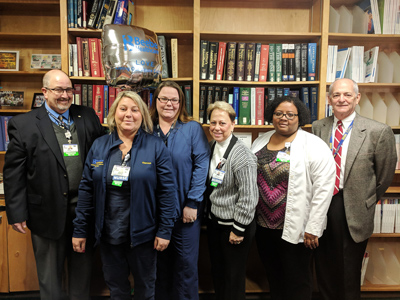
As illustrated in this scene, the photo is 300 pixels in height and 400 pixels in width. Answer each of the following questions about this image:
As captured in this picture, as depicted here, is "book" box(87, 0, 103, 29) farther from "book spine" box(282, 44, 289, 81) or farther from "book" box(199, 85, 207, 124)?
"book spine" box(282, 44, 289, 81)

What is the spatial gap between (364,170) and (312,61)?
3.53 ft

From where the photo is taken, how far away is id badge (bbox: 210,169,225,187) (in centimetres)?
187

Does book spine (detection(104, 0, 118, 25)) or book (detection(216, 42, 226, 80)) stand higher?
book spine (detection(104, 0, 118, 25))

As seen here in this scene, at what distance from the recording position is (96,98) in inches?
99.5

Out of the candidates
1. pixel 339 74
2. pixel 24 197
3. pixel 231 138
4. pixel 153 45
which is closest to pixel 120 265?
pixel 24 197

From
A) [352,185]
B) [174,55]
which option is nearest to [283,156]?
[352,185]

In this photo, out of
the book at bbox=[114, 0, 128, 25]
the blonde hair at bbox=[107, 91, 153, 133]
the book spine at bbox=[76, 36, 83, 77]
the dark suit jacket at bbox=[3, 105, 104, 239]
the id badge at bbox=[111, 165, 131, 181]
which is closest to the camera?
the id badge at bbox=[111, 165, 131, 181]

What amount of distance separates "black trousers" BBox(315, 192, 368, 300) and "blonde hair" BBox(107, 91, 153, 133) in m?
1.39

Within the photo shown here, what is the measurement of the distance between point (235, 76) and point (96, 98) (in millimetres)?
1237

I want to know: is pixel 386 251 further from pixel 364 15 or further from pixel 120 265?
pixel 120 265

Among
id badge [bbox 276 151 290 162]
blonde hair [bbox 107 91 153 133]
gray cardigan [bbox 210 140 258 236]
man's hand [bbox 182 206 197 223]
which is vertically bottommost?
man's hand [bbox 182 206 197 223]

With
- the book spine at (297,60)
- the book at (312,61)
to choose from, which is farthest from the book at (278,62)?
the book at (312,61)

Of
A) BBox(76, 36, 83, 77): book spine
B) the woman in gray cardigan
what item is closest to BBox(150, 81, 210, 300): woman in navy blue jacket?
the woman in gray cardigan

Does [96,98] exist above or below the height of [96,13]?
below
